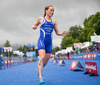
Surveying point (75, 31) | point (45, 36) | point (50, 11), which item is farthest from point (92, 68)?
point (75, 31)

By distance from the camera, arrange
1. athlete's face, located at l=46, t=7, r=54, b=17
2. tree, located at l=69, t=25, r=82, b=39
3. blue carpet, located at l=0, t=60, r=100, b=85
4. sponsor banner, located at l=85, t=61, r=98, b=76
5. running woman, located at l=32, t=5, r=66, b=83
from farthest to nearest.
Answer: tree, located at l=69, t=25, r=82, b=39 < sponsor banner, located at l=85, t=61, r=98, b=76 < athlete's face, located at l=46, t=7, r=54, b=17 < running woman, located at l=32, t=5, r=66, b=83 < blue carpet, located at l=0, t=60, r=100, b=85

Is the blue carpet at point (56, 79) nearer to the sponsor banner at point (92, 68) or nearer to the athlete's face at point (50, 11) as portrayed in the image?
the sponsor banner at point (92, 68)

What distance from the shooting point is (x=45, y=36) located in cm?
415

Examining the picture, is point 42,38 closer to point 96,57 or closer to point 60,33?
point 60,33

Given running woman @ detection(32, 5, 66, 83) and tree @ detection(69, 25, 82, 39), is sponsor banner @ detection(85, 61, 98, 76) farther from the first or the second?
tree @ detection(69, 25, 82, 39)

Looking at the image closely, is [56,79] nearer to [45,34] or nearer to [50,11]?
[45,34]

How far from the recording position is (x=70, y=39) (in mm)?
81062

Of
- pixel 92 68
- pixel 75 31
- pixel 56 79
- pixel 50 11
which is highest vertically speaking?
pixel 75 31

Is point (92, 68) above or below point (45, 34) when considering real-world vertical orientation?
below

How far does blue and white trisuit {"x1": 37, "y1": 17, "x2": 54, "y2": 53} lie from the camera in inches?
163

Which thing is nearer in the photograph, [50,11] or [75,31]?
[50,11]

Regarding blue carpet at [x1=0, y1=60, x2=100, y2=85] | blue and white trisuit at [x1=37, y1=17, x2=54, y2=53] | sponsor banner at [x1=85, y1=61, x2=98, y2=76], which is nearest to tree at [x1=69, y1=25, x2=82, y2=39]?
blue carpet at [x1=0, y1=60, x2=100, y2=85]

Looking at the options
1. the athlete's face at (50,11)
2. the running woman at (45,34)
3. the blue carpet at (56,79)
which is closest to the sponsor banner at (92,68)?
the blue carpet at (56,79)

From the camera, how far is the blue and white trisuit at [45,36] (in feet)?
13.6
